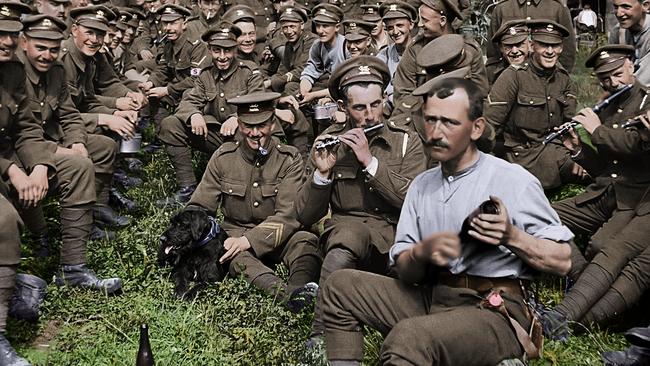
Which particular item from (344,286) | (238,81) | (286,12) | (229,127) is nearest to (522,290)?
(344,286)

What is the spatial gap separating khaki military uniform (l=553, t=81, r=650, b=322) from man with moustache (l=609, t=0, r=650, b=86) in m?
1.15

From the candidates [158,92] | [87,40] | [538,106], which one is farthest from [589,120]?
[158,92]

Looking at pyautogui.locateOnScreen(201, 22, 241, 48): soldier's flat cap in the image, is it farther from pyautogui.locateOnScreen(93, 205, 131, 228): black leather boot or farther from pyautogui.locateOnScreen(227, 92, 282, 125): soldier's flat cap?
pyautogui.locateOnScreen(227, 92, 282, 125): soldier's flat cap

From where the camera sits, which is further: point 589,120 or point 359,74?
point 589,120

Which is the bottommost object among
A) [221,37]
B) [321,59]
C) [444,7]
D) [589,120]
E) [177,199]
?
[177,199]

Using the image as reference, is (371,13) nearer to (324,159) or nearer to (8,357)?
(324,159)

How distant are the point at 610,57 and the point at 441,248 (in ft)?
11.0

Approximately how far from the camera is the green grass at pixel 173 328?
18.3ft

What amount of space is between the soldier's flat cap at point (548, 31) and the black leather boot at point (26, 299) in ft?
14.8

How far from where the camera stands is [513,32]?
800cm

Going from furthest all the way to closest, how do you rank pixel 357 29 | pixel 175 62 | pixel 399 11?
1. pixel 175 62
2. pixel 357 29
3. pixel 399 11

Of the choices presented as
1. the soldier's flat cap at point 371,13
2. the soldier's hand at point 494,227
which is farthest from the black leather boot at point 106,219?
the soldier's hand at point 494,227

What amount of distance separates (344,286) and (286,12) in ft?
23.6

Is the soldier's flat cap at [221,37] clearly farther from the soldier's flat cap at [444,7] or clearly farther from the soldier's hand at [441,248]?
the soldier's hand at [441,248]
